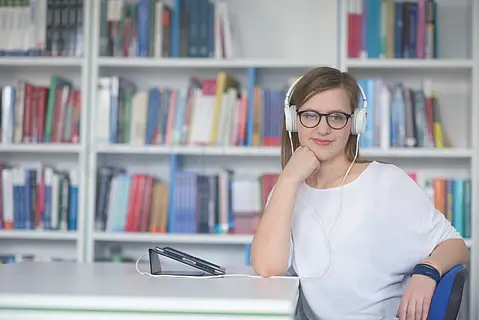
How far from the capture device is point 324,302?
1.93 m

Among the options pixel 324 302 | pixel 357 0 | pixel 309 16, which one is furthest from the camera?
pixel 309 16

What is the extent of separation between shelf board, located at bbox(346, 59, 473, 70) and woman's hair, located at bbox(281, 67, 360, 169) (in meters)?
1.42

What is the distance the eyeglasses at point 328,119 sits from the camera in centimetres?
206

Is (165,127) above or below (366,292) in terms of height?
above

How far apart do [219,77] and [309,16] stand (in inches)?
24.4

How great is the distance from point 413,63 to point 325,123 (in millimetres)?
1650

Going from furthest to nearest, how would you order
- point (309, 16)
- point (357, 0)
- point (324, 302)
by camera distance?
1. point (309, 16)
2. point (357, 0)
3. point (324, 302)

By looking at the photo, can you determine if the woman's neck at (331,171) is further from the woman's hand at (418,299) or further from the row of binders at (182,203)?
the row of binders at (182,203)

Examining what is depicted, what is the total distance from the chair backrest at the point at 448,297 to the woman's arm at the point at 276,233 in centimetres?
38

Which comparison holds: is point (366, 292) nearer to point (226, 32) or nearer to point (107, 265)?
point (107, 265)

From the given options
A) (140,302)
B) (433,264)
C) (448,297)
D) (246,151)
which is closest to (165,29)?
(246,151)

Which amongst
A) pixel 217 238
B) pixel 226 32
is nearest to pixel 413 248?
pixel 217 238

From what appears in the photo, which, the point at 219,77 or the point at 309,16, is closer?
the point at 219,77

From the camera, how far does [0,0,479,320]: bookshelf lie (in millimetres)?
3590
